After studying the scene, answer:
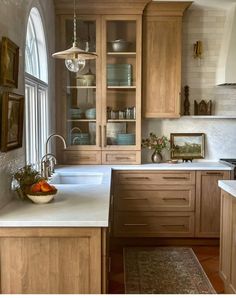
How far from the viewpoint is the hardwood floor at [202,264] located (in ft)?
11.2

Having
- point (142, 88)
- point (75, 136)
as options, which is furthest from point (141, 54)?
point (75, 136)

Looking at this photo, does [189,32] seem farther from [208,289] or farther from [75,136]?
[208,289]

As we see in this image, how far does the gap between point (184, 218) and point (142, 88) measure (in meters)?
1.56

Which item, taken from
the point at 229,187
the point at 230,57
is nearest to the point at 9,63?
the point at 229,187

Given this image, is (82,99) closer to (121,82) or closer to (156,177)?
(121,82)

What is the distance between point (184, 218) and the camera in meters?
4.48

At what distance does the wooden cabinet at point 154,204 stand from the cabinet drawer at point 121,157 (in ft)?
0.95

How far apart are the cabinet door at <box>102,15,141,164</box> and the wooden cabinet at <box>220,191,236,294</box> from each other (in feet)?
5.64

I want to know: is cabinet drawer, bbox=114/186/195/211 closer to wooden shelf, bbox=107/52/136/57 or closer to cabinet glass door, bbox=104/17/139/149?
cabinet glass door, bbox=104/17/139/149

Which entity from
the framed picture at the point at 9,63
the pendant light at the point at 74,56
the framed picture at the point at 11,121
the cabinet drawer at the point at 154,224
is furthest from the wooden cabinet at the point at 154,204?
the framed picture at the point at 9,63

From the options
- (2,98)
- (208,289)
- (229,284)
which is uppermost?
(2,98)

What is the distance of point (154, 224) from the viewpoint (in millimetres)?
4477

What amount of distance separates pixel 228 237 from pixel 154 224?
61.3 inches

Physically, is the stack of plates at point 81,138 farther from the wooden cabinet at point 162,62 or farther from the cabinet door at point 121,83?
the wooden cabinet at point 162,62
